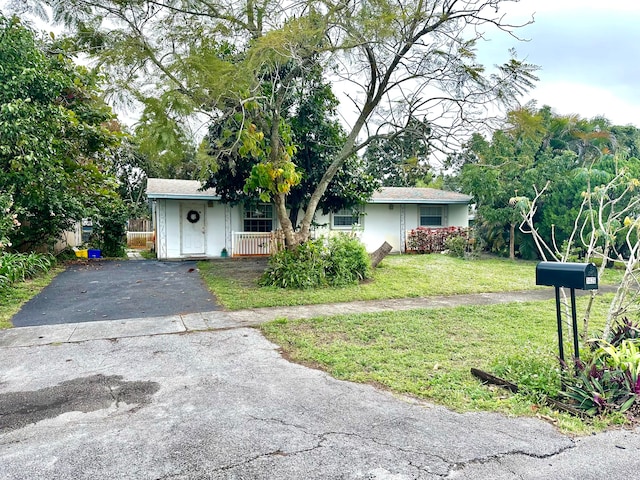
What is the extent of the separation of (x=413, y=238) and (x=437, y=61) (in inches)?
409

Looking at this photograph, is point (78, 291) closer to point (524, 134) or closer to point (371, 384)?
point (371, 384)

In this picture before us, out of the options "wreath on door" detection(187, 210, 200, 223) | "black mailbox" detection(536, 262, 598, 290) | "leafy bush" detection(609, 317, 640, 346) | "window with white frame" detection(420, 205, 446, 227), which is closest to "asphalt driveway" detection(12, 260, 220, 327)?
"wreath on door" detection(187, 210, 200, 223)

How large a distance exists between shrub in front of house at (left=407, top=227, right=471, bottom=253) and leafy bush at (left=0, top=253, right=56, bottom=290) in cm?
1355

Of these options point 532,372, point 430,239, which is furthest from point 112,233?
point 532,372

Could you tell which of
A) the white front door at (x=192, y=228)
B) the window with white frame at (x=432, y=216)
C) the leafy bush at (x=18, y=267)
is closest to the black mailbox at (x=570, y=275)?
the leafy bush at (x=18, y=267)

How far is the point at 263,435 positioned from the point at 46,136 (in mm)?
9648

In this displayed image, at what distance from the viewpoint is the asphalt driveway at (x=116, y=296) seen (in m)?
6.88

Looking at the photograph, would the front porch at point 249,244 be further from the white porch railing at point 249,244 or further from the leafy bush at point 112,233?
the leafy bush at point 112,233

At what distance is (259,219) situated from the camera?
54.1 feet

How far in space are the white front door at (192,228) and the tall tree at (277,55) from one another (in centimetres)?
728

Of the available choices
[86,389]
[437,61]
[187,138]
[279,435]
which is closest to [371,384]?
Result: [279,435]

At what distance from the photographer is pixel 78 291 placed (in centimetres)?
898

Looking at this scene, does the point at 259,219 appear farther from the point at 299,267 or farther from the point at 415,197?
the point at 299,267

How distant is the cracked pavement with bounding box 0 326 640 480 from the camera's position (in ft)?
8.20
